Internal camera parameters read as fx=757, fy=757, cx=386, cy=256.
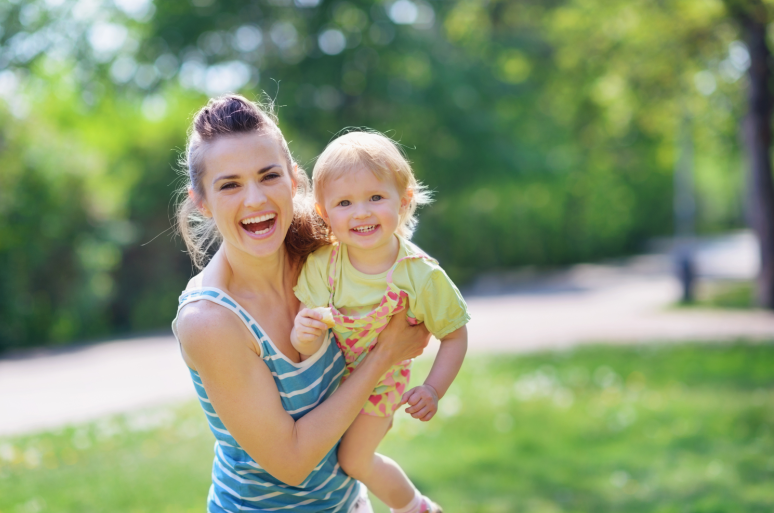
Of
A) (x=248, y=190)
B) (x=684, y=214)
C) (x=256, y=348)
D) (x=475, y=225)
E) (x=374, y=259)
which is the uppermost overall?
(x=684, y=214)

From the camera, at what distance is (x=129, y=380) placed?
10.3 metres

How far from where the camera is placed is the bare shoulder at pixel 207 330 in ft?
6.86

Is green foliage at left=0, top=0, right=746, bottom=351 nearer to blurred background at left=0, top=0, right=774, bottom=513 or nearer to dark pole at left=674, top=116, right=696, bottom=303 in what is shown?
blurred background at left=0, top=0, right=774, bottom=513

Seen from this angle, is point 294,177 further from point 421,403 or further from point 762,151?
point 762,151

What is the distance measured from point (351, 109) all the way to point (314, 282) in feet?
58.9

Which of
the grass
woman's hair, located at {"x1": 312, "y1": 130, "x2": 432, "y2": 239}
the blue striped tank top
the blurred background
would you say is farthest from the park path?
woman's hair, located at {"x1": 312, "y1": 130, "x2": 432, "y2": 239}

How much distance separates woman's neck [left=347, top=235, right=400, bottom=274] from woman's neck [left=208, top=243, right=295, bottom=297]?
27 centimetres

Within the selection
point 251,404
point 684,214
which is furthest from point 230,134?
point 684,214

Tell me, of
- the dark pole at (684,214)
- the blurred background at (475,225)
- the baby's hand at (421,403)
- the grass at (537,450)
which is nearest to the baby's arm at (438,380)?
the baby's hand at (421,403)

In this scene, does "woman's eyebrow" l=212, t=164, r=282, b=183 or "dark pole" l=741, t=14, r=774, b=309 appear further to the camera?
"dark pole" l=741, t=14, r=774, b=309

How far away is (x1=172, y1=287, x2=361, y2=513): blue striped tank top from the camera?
2189 mm

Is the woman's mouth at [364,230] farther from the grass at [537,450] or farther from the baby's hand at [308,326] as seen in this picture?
the grass at [537,450]

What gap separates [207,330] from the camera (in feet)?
6.88

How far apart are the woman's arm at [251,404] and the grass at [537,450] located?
3.49m
